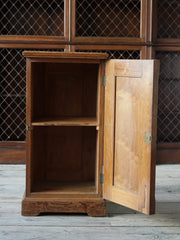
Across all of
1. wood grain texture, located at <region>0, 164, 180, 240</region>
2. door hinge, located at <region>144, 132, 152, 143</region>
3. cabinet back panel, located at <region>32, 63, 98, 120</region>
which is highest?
cabinet back panel, located at <region>32, 63, 98, 120</region>

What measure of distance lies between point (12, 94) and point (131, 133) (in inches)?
80.9

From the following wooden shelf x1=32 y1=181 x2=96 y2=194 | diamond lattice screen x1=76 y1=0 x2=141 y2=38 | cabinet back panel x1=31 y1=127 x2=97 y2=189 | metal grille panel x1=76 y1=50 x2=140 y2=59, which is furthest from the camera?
diamond lattice screen x1=76 y1=0 x2=141 y2=38

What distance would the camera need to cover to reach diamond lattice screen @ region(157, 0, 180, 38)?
352 cm

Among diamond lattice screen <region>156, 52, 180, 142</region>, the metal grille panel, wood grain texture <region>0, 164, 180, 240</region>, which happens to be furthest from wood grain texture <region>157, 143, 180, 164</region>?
wood grain texture <region>0, 164, 180, 240</region>

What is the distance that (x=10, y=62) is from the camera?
138 inches

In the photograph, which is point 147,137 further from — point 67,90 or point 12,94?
point 12,94

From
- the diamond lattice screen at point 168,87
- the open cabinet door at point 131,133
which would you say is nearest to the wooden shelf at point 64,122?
the open cabinet door at point 131,133

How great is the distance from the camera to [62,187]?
7.03 ft

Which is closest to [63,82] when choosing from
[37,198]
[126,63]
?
[126,63]

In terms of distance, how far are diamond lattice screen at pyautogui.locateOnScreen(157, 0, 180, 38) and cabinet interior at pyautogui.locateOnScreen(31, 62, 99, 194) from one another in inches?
61.3

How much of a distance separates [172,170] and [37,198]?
1504mm

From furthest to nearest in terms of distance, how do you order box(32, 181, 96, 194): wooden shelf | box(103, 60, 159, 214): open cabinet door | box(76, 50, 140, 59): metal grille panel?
box(76, 50, 140, 59): metal grille panel, box(32, 181, 96, 194): wooden shelf, box(103, 60, 159, 214): open cabinet door

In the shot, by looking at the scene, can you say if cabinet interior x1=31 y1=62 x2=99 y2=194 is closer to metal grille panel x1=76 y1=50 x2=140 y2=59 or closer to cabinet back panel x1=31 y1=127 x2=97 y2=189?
cabinet back panel x1=31 y1=127 x2=97 y2=189

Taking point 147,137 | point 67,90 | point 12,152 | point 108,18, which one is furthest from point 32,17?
point 147,137
